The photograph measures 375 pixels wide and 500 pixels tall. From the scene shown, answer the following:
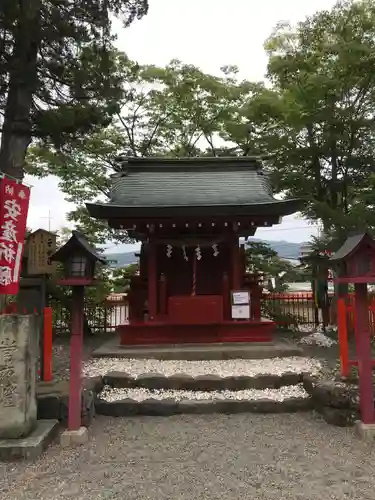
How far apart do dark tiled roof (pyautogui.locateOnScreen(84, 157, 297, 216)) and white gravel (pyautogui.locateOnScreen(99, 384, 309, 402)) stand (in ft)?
14.1

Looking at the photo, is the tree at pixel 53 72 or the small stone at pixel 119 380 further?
the tree at pixel 53 72

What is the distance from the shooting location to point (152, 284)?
9633 mm

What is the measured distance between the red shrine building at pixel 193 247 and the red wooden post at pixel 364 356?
159 inches

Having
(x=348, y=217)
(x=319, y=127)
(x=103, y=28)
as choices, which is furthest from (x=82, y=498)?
(x=319, y=127)

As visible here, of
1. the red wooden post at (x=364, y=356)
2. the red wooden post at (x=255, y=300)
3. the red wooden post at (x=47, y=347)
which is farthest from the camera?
the red wooden post at (x=255, y=300)

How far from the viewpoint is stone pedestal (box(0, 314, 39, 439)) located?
4.45 meters

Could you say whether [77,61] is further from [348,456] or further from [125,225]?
[348,456]

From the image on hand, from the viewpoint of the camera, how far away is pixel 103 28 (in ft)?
30.0

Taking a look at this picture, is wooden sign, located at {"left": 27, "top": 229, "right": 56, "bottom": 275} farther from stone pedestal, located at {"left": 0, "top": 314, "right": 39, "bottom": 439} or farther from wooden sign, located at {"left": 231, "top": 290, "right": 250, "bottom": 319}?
wooden sign, located at {"left": 231, "top": 290, "right": 250, "bottom": 319}

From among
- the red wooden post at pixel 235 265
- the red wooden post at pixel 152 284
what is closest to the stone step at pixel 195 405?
the red wooden post at pixel 152 284

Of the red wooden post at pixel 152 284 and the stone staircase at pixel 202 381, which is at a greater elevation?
the red wooden post at pixel 152 284

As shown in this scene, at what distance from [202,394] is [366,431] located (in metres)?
2.55

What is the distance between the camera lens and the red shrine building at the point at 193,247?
8898mm

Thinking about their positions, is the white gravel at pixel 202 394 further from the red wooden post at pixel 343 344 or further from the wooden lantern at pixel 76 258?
the wooden lantern at pixel 76 258
